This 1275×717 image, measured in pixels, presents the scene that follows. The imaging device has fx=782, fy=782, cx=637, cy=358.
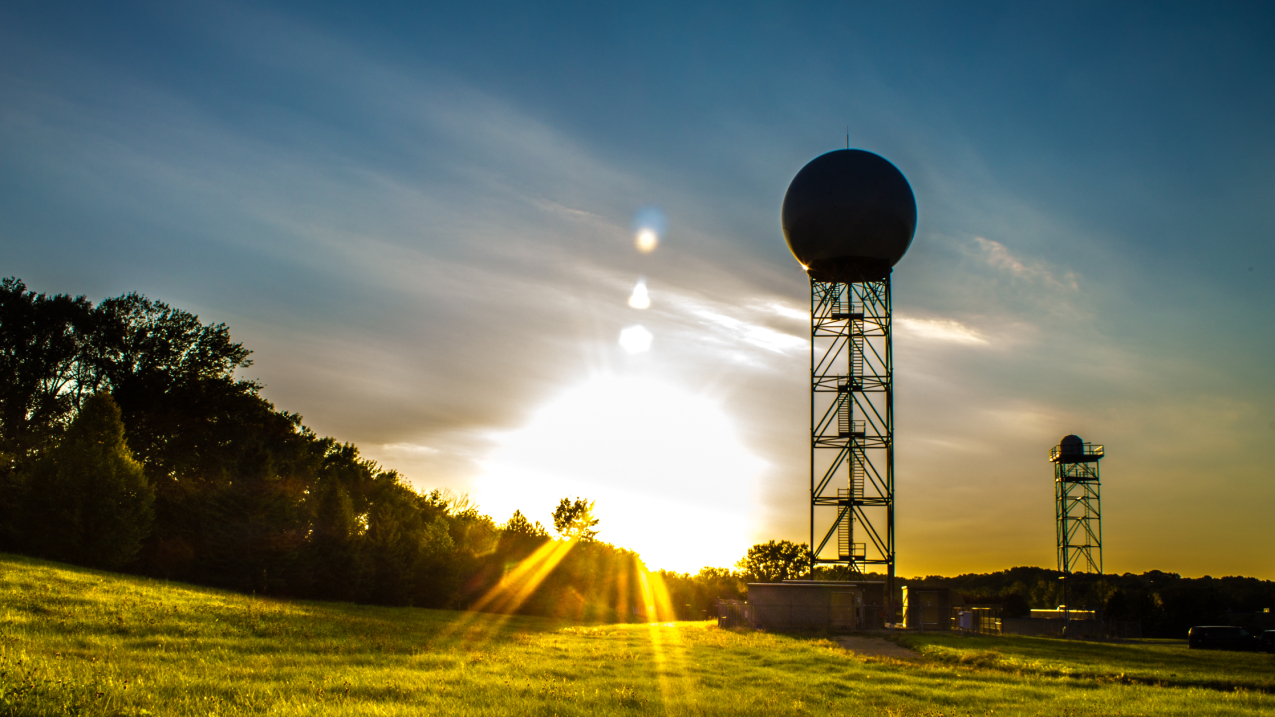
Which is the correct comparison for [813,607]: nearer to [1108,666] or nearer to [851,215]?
[1108,666]

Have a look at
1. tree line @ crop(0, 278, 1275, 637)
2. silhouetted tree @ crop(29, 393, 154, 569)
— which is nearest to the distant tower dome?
tree line @ crop(0, 278, 1275, 637)

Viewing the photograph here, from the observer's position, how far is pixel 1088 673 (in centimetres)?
2242

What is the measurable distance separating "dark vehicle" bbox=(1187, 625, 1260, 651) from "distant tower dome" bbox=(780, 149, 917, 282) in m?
28.7

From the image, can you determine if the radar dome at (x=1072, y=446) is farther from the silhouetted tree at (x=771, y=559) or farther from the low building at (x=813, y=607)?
the silhouetted tree at (x=771, y=559)

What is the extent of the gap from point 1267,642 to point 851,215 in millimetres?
34083

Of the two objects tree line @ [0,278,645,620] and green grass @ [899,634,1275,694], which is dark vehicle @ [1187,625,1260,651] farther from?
tree line @ [0,278,645,620]

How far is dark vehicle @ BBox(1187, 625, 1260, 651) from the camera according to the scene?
45469 millimetres

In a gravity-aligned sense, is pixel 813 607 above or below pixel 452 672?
below

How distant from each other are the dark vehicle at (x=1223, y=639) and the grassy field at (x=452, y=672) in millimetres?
21290

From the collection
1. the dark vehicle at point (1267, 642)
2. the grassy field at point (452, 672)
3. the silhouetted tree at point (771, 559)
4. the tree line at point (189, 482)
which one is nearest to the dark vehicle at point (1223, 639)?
the dark vehicle at point (1267, 642)

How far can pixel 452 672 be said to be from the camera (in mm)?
16406

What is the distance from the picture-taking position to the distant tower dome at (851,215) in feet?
145

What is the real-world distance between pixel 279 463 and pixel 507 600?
20.2m

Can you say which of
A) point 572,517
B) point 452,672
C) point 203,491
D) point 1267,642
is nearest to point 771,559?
point 572,517
